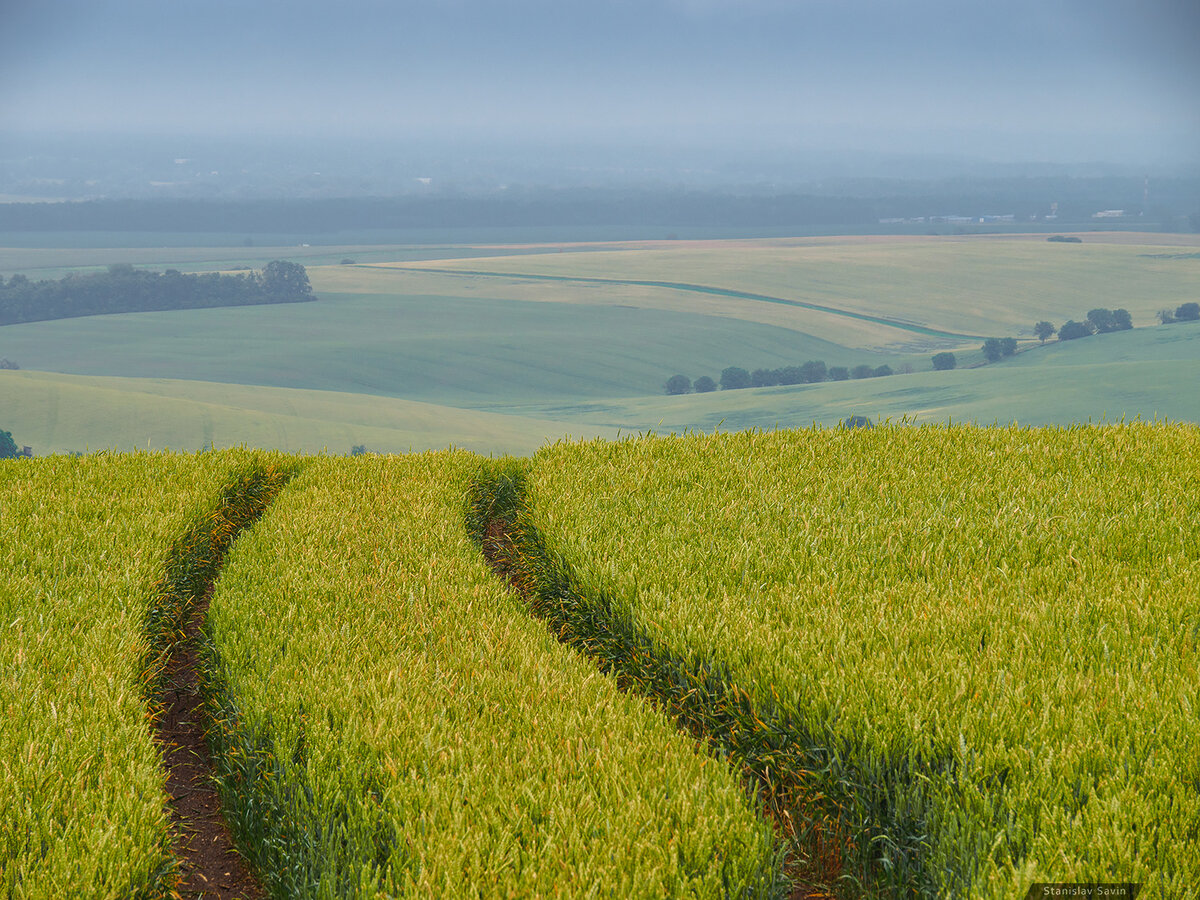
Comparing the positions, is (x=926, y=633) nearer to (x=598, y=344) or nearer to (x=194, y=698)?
(x=194, y=698)

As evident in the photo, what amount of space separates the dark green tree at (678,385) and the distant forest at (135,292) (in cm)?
5332

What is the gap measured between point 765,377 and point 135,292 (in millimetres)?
70796

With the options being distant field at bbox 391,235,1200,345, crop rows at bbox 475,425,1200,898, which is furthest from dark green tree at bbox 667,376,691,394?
crop rows at bbox 475,425,1200,898

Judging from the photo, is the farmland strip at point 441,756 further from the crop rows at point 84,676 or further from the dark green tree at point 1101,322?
the dark green tree at point 1101,322

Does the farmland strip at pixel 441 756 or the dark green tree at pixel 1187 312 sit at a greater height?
the dark green tree at pixel 1187 312

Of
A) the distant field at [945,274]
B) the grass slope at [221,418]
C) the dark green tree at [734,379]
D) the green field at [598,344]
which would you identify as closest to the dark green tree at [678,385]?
the green field at [598,344]

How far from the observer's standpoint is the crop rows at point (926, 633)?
13.8ft

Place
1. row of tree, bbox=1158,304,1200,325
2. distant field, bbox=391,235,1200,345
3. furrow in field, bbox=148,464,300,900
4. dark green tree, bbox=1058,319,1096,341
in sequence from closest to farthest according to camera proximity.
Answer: furrow in field, bbox=148,464,300,900
dark green tree, bbox=1058,319,1096,341
row of tree, bbox=1158,304,1200,325
distant field, bbox=391,235,1200,345

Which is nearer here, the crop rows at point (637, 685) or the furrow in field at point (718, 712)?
the crop rows at point (637, 685)

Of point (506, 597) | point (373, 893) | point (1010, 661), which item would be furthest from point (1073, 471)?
point (373, 893)

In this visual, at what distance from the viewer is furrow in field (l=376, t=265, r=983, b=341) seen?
Result: 395ft

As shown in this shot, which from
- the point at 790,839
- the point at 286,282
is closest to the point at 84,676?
the point at 790,839

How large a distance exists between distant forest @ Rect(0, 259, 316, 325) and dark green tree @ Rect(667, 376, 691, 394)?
5332 centimetres

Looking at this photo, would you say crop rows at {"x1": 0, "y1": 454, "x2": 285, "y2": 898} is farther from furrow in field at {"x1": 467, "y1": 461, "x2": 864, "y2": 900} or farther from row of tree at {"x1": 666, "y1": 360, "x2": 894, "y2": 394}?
row of tree at {"x1": 666, "y1": 360, "x2": 894, "y2": 394}
